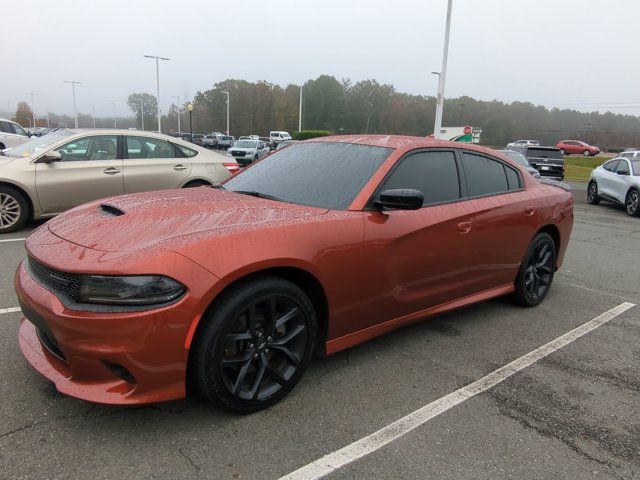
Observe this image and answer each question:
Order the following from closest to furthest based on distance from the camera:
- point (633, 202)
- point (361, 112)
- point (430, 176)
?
point (430, 176), point (633, 202), point (361, 112)

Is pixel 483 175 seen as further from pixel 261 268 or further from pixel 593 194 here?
pixel 593 194

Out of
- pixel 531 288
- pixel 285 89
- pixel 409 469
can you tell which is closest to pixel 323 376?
pixel 409 469

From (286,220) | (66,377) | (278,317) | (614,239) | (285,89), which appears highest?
(285,89)

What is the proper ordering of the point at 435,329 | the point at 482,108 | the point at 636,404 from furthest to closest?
the point at 482,108 → the point at 435,329 → the point at 636,404

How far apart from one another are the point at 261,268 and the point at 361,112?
102615 millimetres

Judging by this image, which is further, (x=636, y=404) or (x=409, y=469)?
(x=636, y=404)

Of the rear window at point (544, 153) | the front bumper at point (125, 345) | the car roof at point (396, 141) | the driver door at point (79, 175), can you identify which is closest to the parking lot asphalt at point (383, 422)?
the front bumper at point (125, 345)

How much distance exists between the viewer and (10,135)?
56.5 feet

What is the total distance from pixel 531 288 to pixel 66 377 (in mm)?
4066

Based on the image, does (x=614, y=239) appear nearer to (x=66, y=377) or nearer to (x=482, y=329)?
(x=482, y=329)

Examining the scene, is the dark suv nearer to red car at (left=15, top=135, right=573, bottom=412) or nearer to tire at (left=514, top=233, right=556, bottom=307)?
tire at (left=514, top=233, right=556, bottom=307)

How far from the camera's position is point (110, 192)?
7043 millimetres

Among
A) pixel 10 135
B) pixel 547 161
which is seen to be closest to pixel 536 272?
pixel 547 161

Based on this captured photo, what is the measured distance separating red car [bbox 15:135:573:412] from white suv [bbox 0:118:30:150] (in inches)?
647
